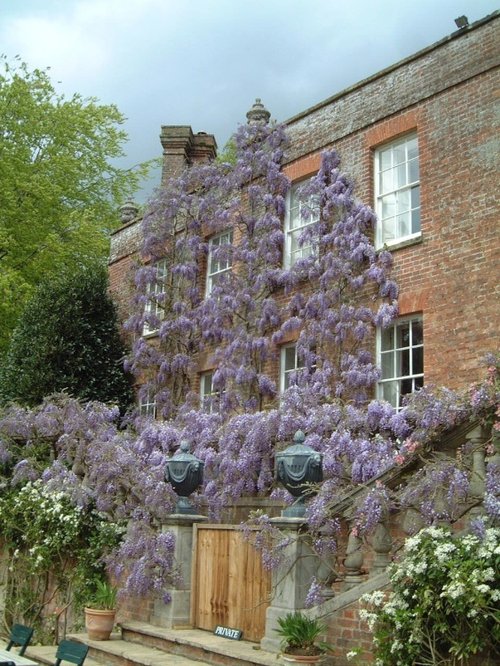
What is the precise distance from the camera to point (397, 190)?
12250 millimetres

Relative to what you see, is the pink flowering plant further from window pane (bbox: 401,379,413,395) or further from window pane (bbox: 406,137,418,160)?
window pane (bbox: 406,137,418,160)

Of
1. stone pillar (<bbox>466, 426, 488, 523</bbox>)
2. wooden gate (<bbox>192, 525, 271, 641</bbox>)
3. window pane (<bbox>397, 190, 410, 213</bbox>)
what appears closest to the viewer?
stone pillar (<bbox>466, 426, 488, 523</bbox>)

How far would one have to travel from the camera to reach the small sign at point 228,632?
8.60 meters

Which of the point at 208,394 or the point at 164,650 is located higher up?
the point at 208,394

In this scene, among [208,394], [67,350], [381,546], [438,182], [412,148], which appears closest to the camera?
[381,546]

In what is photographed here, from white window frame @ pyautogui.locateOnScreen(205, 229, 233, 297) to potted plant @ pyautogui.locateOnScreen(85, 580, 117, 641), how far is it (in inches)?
283

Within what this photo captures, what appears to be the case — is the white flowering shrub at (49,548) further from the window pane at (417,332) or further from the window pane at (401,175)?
the window pane at (401,175)

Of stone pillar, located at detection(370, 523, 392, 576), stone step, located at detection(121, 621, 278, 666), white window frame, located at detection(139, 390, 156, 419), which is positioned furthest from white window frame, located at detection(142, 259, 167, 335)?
stone pillar, located at detection(370, 523, 392, 576)

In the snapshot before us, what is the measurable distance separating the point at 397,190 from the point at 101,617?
759cm

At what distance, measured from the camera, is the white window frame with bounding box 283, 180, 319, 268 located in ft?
44.2

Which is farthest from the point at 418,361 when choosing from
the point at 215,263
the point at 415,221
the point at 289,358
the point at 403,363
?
the point at 215,263

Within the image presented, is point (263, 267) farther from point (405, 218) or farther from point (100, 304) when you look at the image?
point (100, 304)

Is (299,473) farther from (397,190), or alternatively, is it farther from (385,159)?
(385,159)

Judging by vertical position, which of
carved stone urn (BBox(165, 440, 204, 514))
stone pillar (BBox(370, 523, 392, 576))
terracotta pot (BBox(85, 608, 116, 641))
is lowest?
terracotta pot (BBox(85, 608, 116, 641))
